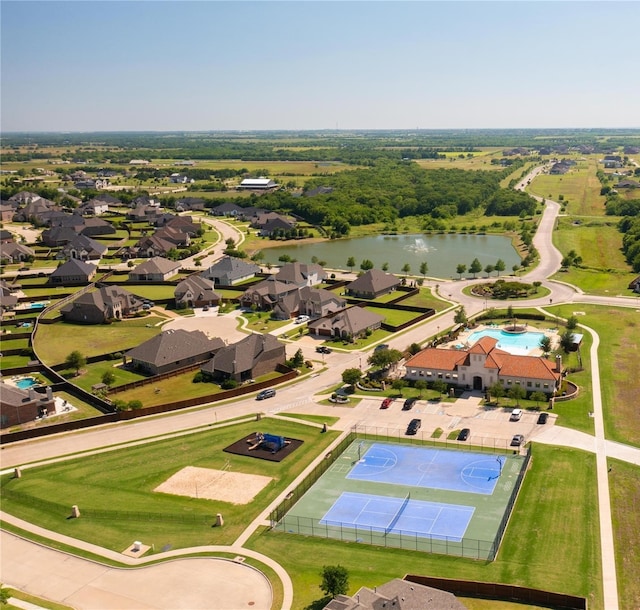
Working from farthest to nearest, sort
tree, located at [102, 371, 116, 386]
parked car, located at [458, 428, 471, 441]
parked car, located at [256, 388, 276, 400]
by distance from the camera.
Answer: tree, located at [102, 371, 116, 386] → parked car, located at [256, 388, 276, 400] → parked car, located at [458, 428, 471, 441]

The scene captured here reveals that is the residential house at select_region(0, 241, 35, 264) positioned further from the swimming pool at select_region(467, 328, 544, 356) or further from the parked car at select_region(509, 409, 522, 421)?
the parked car at select_region(509, 409, 522, 421)

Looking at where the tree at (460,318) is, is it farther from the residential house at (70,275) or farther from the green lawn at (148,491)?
the residential house at (70,275)

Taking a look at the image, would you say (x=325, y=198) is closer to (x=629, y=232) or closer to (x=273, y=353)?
(x=629, y=232)

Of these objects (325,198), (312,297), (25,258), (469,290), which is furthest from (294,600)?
(325,198)

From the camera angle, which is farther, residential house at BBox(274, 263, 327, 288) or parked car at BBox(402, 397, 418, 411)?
residential house at BBox(274, 263, 327, 288)

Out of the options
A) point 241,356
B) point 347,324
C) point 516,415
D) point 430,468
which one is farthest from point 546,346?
point 241,356

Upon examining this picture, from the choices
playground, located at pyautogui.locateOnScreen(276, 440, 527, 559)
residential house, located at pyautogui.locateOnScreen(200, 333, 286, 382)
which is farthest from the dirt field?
residential house, located at pyautogui.locateOnScreen(200, 333, 286, 382)
